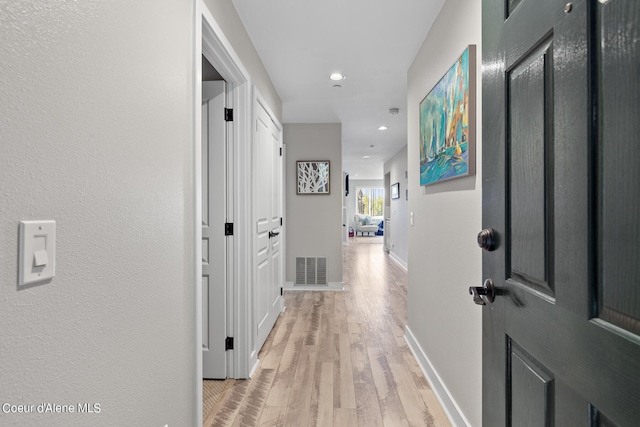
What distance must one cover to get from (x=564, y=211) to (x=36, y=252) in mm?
1031

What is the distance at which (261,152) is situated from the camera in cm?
284

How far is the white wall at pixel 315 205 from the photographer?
15.8ft

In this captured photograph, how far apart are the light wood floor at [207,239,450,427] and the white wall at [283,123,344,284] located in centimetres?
100

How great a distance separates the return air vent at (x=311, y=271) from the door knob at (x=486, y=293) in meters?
3.93

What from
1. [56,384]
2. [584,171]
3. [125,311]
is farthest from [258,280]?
[584,171]

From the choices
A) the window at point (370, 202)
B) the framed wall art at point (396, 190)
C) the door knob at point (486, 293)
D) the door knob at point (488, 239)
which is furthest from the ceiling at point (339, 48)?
the window at point (370, 202)

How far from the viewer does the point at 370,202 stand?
49.6ft

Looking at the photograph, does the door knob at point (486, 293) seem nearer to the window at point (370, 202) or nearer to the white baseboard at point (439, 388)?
the white baseboard at point (439, 388)

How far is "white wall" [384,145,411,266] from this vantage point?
6848 millimetres

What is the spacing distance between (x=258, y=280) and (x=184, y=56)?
177 centimetres

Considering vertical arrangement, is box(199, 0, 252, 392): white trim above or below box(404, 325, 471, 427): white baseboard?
above

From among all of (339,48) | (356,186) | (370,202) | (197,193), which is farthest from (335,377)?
(370,202)

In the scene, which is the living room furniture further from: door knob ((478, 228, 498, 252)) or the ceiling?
door knob ((478, 228, 498, 252))

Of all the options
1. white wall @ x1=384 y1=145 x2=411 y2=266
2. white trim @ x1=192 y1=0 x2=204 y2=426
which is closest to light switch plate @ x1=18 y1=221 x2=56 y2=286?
white trim @ x1=192 y1=0 x2=204 y2=426
